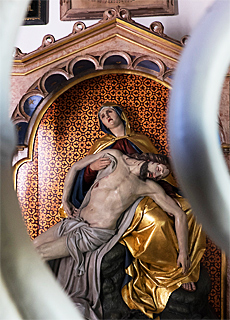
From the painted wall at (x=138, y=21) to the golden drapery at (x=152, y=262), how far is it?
2522 millimetres

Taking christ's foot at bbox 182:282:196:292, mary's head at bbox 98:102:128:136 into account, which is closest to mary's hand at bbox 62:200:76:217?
mary's head at bbox 98:102:128:136

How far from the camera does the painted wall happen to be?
551 cm

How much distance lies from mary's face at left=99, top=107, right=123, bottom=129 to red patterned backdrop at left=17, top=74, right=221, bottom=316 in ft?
1.30

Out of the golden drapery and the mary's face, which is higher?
the mary's face

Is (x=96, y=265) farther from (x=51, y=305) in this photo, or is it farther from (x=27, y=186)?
(x=51, y=305)

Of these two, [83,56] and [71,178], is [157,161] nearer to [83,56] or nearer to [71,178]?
[71,178]

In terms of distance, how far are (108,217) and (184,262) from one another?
892 millimetres

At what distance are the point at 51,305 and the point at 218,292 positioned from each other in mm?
4915

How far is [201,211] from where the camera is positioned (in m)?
0.25

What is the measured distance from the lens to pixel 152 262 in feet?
14.1

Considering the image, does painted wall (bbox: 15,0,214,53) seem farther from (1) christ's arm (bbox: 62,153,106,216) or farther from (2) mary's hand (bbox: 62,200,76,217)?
(2) mary's hand (bbox: 62,200,76,217)

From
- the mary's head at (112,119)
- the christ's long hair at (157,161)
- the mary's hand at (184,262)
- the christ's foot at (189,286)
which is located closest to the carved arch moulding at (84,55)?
the mary's head at (112,119)

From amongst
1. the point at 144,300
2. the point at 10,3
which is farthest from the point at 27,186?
the point at 10,3

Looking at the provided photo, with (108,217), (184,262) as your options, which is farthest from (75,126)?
(184,262)
